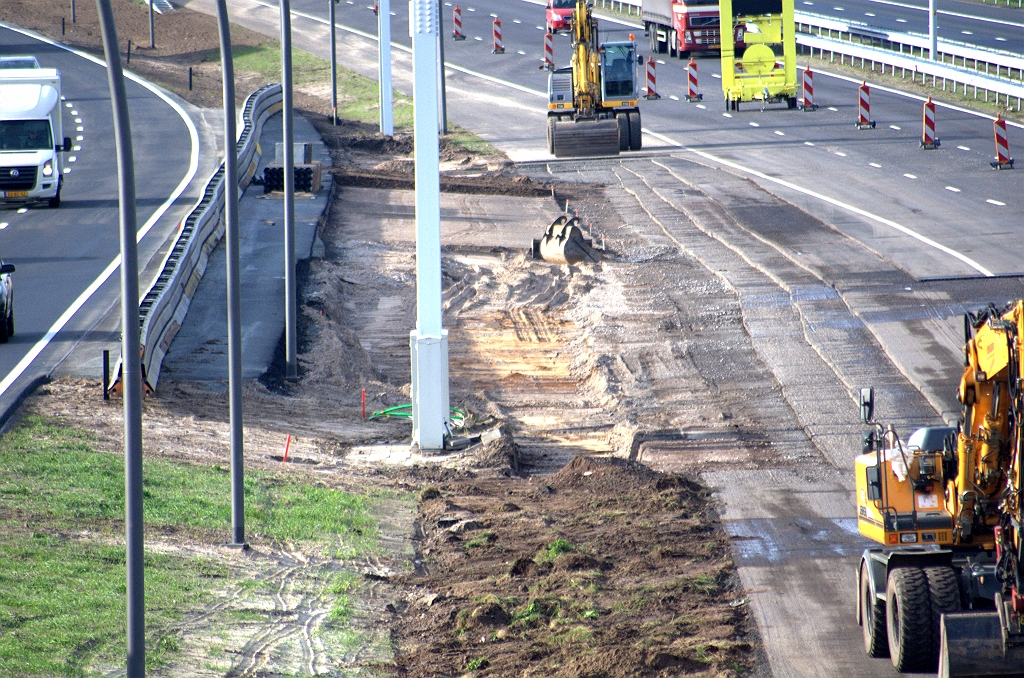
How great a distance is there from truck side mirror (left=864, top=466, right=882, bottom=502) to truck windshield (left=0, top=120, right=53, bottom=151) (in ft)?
90.4

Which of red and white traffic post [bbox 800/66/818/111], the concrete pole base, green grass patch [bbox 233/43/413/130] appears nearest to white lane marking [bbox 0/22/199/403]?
the concrete pole base

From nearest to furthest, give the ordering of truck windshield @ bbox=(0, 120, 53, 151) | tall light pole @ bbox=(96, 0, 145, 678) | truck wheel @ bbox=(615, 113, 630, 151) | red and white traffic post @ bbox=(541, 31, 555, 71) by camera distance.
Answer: tall light pole @ bbox=(96, 0, 145, 678) → truck windshield @ bbox=(0, 120, 53, 151) → truck wheel @ bbox=(615, 113, 630, 151) → red and white traffic post @ bbox=(541, 31, 555, 71)

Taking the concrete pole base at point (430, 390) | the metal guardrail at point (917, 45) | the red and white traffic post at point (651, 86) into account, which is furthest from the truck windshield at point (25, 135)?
the metal guardrail at point (917, 45)

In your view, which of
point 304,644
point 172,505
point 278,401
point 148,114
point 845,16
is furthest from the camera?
point 845,16

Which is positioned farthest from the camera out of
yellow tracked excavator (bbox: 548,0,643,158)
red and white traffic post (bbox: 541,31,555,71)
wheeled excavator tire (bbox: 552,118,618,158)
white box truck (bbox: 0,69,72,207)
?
red and white traffic post (bbox: 541,31,555,71)

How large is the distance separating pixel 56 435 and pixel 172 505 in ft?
8.30

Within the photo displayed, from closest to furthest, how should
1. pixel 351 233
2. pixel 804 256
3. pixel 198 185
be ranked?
pixel 804 256 → pixel 351 233 → pixel 198 185

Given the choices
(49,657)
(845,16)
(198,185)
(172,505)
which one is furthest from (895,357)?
(845,16)

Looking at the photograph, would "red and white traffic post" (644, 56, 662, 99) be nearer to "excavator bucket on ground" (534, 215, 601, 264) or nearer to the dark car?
"excavator bucket on ground" (534, 215, 601, 264)

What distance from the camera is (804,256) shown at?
2752 cm

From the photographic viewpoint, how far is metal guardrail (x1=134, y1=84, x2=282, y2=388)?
18.8 metres

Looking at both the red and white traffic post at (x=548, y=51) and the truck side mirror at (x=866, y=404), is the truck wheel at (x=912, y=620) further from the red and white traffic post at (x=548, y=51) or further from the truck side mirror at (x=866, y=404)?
the red and white traffic post at (x=548, y=51)

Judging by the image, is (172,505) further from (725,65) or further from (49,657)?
(725,65)

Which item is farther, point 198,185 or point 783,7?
point 783,7
